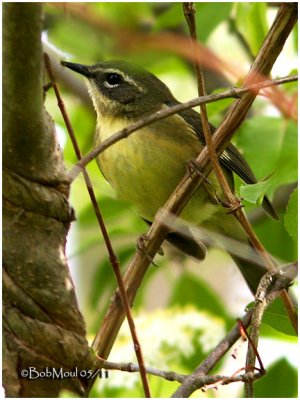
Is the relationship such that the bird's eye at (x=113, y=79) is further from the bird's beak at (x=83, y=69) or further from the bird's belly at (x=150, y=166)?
the bird's belly at (x=150, y=166)

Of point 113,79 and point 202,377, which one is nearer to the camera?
point 202,377

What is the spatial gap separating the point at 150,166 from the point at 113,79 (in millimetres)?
631

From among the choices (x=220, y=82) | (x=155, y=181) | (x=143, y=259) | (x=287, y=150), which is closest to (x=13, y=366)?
(x=143, y=259)

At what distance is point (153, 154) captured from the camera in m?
3.73

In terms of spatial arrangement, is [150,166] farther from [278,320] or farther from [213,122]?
[278,320]

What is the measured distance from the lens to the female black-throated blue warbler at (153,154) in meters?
3.72

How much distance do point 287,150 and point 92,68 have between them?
1312 millimetres

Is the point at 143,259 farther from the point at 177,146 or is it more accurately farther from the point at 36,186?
the point at 177,146

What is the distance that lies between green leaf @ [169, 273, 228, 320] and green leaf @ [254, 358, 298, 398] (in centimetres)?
116

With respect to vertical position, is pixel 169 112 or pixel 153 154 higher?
pixel 153 154

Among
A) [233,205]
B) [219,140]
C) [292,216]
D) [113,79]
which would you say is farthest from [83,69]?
[292,216]

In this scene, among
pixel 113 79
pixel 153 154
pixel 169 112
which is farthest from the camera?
pixel 113 79

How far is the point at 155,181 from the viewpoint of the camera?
3.72 meters

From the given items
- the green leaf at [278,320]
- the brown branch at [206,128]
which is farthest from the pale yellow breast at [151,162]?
the green leaf at [278,320]
